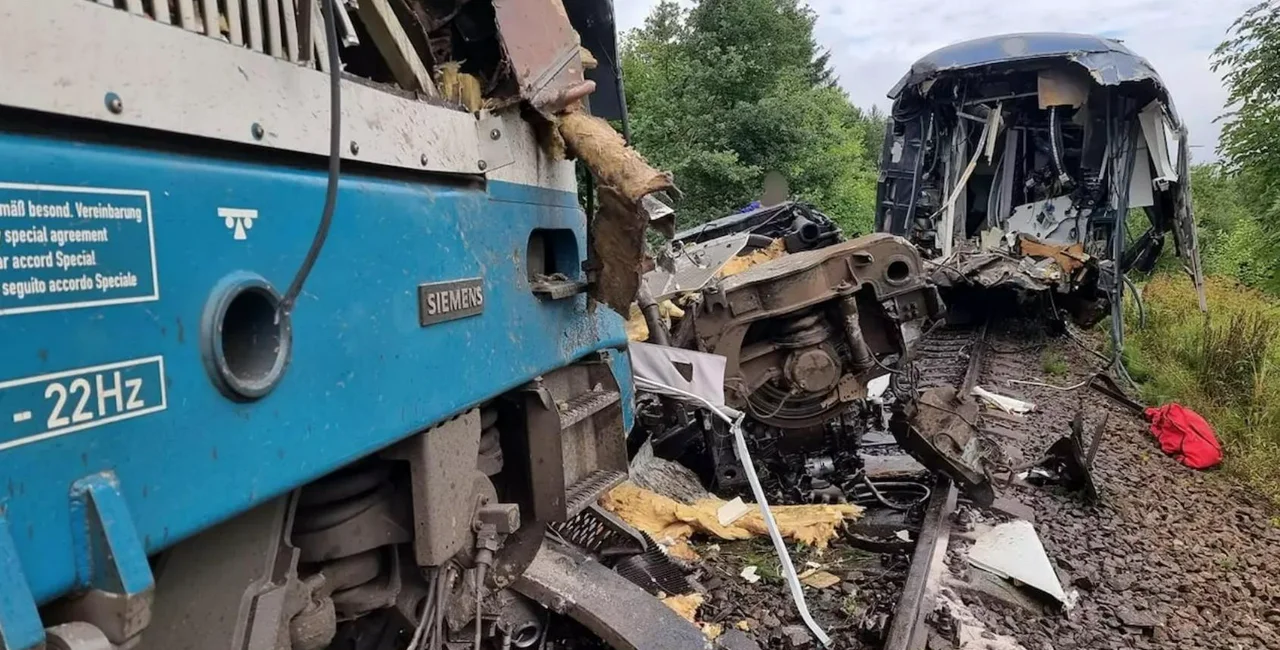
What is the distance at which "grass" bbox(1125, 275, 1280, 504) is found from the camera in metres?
6.80

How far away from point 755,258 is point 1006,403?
279 cm

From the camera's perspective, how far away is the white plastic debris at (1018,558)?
4.36 meters

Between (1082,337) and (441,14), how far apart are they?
477 inches

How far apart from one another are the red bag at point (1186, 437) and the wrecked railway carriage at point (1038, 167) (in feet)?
11.4

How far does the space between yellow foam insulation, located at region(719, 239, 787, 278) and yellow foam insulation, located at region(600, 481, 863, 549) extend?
75.8 inches

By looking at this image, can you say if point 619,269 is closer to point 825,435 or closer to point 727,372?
point 727,372

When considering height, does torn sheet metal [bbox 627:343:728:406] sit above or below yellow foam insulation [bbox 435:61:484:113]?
below

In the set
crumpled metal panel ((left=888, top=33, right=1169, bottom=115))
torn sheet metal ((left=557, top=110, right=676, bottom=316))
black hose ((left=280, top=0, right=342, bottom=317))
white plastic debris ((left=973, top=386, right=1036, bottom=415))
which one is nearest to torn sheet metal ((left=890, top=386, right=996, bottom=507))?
white plastic debris ((left=973, top=386, right=1036, bottom=415))

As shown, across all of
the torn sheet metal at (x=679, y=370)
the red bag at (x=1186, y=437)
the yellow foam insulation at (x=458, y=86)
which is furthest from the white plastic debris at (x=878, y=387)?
the yellow foam insulation at (x=458, y=86)

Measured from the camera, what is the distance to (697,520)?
507 cm

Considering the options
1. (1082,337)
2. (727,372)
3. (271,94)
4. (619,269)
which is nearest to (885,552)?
(727,372)

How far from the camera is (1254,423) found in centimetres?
728

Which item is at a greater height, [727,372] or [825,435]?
[727,372]

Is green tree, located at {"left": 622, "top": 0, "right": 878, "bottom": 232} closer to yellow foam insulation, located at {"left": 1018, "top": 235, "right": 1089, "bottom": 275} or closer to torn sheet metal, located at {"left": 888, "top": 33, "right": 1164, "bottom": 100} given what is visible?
torn sheet metal, located at {"left": 888, "top": 33, "right": 1164, "bottom": 100}
